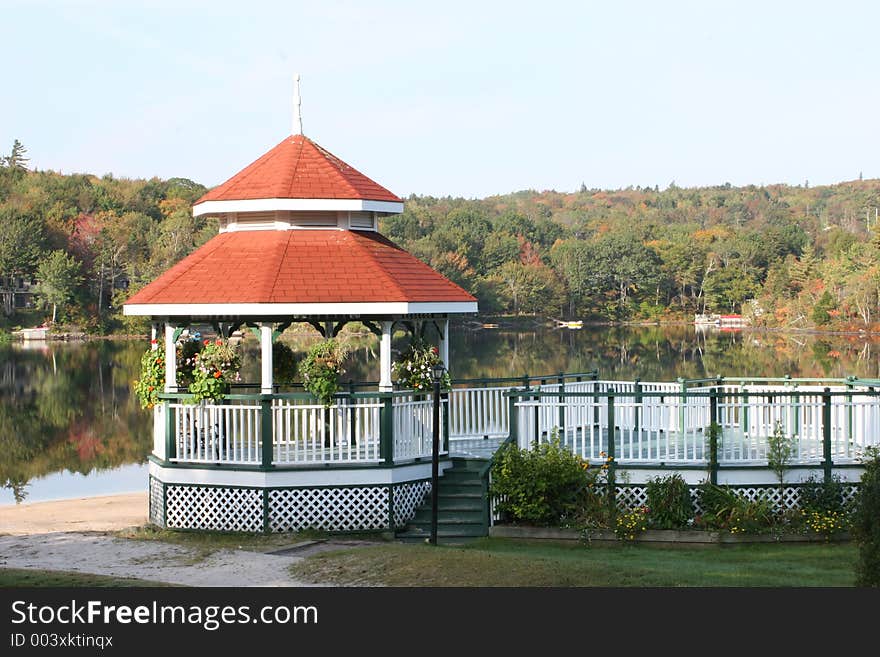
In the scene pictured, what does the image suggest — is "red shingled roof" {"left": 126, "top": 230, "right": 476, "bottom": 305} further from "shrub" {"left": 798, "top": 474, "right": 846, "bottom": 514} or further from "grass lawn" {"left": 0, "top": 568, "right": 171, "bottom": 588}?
"shrub" {"left": 798, "top": 474, "right": 846, "bottom": 514}

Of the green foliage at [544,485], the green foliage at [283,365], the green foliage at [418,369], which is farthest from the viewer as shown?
the green foliage at [283,365]

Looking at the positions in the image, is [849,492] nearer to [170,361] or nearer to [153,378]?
[170,361]

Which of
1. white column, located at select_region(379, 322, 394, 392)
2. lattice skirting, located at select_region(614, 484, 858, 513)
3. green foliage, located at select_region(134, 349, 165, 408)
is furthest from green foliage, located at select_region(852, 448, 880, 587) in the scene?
green foliage, located at select_region(134, 349, 165, 408)

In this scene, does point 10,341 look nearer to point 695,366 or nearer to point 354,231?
point 695,366

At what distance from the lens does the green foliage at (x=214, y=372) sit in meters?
17.4

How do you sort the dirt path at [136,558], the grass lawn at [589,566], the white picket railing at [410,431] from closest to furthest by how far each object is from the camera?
the grass lawn at [589,566] < the dirt path at [136,558] < the white picket railing at [410,431]

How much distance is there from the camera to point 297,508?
56.2 ft

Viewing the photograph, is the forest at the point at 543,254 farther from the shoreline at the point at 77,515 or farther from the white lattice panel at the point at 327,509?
the white lattice panel at the point at 327,509

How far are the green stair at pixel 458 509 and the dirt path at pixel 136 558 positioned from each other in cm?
148

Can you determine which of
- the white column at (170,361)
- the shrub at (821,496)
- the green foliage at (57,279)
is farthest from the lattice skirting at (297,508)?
the green foliage at (57,279)

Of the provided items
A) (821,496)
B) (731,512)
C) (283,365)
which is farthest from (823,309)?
(731,512)

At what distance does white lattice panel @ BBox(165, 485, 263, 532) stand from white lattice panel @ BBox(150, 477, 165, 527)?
126 millimetres

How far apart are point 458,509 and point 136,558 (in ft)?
14.0
